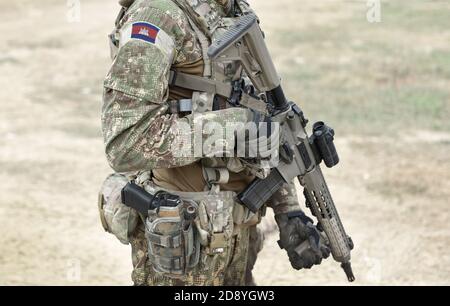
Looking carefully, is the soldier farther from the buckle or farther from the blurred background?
the blurred background

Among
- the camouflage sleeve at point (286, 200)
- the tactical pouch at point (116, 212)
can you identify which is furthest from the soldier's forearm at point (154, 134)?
the camouflage sleeve at point (286, 200)

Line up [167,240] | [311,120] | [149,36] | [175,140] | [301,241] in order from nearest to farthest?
[149,36], [175,140], [167,240], [301,241], [311,120]

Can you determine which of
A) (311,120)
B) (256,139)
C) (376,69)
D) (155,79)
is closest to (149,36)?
(155,79)

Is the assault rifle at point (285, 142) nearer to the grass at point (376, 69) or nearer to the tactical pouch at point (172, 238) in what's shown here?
the tactical pouch at point (172, 238)

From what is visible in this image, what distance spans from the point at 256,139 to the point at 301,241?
68 centimetres

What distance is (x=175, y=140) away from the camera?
10.7 feet

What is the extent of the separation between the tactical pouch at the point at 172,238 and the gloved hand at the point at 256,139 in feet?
1.05

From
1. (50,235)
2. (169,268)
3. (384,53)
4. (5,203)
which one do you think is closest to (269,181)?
(169,268)

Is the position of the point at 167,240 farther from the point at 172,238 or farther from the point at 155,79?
the point at 155,79

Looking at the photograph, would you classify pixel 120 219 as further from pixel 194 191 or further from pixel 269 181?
pixel 269 181

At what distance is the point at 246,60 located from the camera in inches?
133

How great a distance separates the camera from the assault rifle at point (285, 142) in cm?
330

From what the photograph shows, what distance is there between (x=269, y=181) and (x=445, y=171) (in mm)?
4197

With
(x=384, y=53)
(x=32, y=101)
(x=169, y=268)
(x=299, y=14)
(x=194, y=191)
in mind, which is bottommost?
(x=169, y=268)
